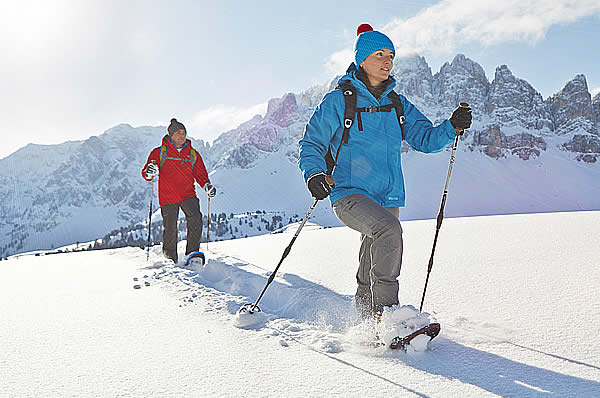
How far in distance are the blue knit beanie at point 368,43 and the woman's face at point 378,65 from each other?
3 cm

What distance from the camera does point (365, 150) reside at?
2.74 m

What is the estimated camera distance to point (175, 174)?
6.25 metres

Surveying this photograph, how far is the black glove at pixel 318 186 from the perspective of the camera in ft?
7.73

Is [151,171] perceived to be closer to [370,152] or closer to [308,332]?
[370,152]

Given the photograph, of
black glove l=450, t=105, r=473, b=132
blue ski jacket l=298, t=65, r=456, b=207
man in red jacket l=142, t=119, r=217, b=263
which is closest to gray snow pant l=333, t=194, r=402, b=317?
blue ski jacket l=298, t=65, r=456, b=207

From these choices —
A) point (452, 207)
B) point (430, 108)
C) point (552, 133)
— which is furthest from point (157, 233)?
point (552, 133)

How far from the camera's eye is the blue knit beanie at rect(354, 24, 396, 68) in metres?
2.86

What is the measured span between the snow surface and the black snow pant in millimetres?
1128

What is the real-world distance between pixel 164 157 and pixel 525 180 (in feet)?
546

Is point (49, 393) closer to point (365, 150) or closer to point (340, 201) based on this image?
point (340, 201)

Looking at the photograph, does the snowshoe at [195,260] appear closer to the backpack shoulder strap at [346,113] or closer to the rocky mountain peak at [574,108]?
the backpack shoulder strap at [346,113]

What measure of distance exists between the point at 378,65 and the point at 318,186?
3.84ft

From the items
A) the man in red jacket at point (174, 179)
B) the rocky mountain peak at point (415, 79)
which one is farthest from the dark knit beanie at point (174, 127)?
the rocky mountain peak at point (415, 79)

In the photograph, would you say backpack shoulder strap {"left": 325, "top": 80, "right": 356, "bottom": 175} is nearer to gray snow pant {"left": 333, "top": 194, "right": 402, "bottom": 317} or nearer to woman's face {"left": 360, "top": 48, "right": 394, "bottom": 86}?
woman's face {"left": 360, "top": 48, "right": 394, "bottom": 86}
